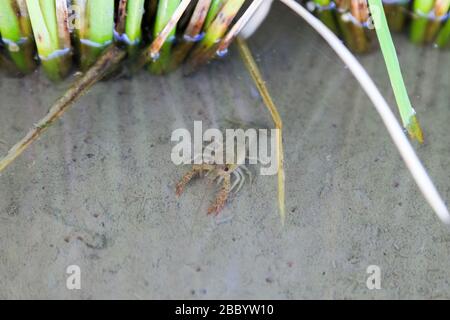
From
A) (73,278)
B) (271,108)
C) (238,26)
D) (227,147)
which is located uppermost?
(238,26)

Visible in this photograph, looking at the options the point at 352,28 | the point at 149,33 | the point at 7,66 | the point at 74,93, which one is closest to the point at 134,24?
the point at 149,33

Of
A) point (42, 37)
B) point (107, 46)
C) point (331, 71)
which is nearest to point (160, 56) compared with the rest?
point (107, 46)

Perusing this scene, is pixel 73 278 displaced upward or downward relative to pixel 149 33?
downward

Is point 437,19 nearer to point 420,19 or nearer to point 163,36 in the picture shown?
point 420,19

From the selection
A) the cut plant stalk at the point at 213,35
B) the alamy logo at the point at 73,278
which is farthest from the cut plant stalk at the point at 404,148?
the alamy logo at the point at 73,278

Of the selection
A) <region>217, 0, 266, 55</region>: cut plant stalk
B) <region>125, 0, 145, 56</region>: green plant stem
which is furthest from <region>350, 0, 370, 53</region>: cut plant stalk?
<region>125, 0, 145, 56</region>: green plant stem

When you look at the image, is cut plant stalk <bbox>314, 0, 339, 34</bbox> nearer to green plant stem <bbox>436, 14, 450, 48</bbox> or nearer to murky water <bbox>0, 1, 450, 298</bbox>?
murky water <bbox>0, 1, 450, 298</bbox>

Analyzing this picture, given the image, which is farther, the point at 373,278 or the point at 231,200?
the point at 231,200
